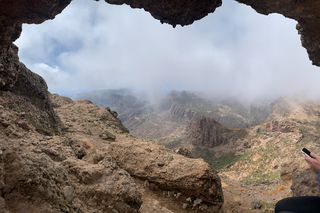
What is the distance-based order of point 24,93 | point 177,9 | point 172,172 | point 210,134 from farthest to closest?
point 210,134, point 24,93, point 177,9, point 172,172

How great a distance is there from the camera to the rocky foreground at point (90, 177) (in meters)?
6.02

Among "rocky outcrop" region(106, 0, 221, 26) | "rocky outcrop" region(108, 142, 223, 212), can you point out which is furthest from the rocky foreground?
"rocky outcrop" region(106, 0, 221, 26)

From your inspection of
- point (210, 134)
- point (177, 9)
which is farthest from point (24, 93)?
point (210, 134)

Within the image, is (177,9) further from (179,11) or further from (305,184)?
(305,184)

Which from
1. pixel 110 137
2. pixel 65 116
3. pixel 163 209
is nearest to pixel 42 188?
pixel 163 209

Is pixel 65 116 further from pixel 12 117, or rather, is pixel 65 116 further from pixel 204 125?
pixel 204 125

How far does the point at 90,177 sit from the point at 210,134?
12838 centimetres

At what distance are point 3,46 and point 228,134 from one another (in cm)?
12177

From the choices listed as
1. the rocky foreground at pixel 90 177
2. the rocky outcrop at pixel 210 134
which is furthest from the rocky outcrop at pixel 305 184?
the rocky outcrop at pixel 210 134

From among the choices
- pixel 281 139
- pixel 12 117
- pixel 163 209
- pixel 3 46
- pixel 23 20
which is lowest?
pixel 163 209

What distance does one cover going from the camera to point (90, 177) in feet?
27.7

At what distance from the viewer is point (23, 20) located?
14031mm

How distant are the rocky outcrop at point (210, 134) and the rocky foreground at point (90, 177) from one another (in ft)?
368

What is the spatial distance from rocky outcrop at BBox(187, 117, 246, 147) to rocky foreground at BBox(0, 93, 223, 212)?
11211 cm
